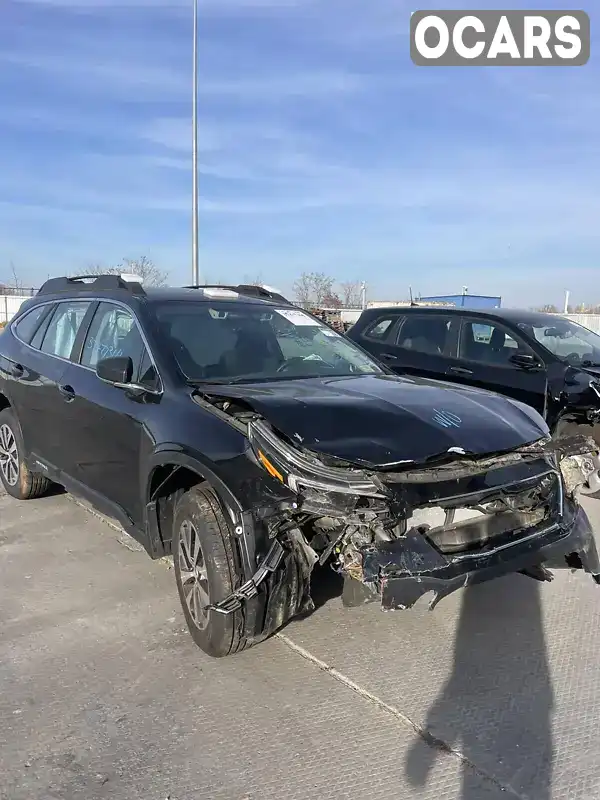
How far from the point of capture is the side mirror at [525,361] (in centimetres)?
664

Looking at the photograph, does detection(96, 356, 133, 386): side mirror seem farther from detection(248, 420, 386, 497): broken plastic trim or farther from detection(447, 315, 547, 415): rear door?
detection(447, 315, 547, 415): rear door

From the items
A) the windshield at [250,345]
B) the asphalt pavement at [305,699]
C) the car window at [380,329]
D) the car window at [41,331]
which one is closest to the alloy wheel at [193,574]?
the asphalt pavement at [305,699]

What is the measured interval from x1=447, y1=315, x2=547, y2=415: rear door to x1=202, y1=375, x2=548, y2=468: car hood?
2.99 metres

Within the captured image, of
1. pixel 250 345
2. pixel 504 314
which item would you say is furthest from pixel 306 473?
pixel 504 314

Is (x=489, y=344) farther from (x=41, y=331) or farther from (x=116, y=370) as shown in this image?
(x=116, y=370)

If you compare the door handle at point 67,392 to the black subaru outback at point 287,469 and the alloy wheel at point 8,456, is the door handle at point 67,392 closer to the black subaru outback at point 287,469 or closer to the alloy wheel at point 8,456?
the black subaru outback at point 287,469

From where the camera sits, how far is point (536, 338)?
272 inches

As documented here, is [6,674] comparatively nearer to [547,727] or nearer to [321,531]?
[321,531]

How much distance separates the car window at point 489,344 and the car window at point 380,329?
1094mm

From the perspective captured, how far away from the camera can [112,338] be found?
4.28 meters

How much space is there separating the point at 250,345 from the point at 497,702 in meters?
2.47

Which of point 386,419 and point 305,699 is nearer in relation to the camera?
point 305,699

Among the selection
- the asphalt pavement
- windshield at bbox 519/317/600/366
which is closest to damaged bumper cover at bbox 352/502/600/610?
the asphalt pavement

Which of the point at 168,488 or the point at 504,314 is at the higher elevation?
the point at 504,314
